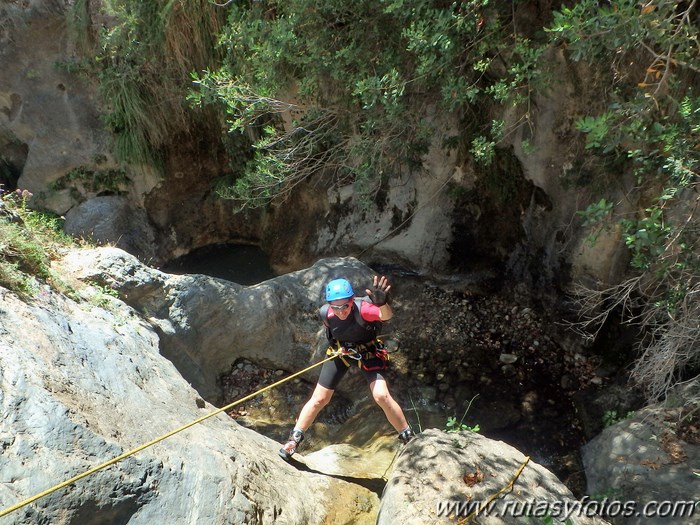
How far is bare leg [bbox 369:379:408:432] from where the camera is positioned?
12.5 ft

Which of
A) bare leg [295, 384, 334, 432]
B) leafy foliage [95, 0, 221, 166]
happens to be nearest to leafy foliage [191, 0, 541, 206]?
leafy foliage [95, 0, 221, 166]

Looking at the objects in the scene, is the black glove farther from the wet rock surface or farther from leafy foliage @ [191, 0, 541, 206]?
leafy foliage @ [191, 0, 541, 206]

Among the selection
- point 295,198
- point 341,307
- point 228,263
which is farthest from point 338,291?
point 228,263

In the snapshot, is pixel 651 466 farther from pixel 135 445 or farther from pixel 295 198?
pixel 295 198

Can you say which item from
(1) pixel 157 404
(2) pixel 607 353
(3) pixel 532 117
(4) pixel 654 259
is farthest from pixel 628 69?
(1) pixel 157 404

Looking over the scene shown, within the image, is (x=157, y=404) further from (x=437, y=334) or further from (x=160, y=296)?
(x=437, y=334)

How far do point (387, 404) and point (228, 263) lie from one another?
526cm

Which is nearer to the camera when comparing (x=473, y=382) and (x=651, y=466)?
(x=651, y=466)

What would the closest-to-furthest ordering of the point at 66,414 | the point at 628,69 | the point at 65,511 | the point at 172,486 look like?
the point at 65,511 → the point at 66,414 → the point at 172,486 → the point at 628,69

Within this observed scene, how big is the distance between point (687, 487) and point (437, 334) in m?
2.93

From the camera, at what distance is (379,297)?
3676 mm

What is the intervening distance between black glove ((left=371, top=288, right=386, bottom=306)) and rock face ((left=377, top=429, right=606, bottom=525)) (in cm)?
101

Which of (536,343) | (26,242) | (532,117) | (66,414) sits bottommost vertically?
(536,343)

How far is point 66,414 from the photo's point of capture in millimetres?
2469
